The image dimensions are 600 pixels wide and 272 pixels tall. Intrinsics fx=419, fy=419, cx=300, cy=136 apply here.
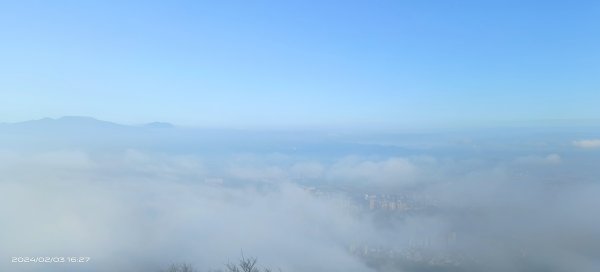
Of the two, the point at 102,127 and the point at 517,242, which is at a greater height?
the point at 102,127

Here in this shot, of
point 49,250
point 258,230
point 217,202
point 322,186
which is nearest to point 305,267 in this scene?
point 258,230

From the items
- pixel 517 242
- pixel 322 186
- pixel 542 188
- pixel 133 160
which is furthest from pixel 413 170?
pixel 133 160

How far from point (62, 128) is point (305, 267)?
86484 millimetres

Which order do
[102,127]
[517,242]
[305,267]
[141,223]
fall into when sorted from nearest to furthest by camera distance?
[305,267]
[517,242]
[141,223]
[102,127]

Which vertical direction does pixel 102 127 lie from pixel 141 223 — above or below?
above

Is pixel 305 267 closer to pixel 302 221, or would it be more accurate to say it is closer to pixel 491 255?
pixel 491 255

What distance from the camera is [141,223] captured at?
48281 millimetres

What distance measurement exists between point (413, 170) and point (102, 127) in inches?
3290

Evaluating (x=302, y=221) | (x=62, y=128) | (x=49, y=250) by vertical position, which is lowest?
(x=302, y=221)

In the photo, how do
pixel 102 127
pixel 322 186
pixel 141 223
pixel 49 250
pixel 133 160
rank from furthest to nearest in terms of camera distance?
pixel 102 127
pixel 133 160
pixel 322 186
pixel 141 223
pixel 49 250

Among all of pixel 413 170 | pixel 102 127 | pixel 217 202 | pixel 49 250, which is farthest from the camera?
pixel 102 127

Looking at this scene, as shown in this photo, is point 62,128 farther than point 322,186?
Yes

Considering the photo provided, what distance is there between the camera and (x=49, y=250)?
30.3 meters

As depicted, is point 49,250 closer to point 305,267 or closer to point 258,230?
point 305,267
